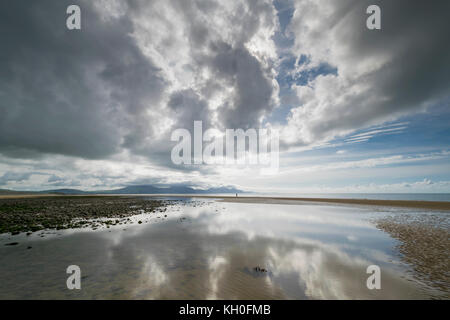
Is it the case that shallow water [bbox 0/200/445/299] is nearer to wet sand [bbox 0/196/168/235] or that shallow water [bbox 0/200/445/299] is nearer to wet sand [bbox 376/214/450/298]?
wet sand [bbox 376/214/450/298]

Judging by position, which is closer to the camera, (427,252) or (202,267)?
(202,267)

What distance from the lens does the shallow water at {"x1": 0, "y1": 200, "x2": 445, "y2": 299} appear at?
21.7 feet

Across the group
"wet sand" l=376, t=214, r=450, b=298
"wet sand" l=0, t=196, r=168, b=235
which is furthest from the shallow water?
"wet sand" l=0, t=196, r=168, b=235

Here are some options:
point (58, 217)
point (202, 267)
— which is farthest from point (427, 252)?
point (58, 217)

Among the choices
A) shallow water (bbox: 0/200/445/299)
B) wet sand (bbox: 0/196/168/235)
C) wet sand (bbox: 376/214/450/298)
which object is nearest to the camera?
shallow water (bbox: 0/200/445/299)

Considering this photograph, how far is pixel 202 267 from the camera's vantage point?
8.86 metres

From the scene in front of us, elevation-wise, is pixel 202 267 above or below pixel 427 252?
above

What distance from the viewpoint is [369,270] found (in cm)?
896

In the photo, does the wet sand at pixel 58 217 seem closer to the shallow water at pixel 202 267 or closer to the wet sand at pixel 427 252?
the shallow water at pixel 202 267

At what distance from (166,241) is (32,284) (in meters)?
7.56

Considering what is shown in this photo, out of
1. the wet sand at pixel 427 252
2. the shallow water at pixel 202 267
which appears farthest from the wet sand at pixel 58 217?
the wet sand at pixel 427 252

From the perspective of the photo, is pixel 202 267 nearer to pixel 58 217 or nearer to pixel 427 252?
pixel 427 252

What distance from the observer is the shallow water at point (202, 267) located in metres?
6.63
